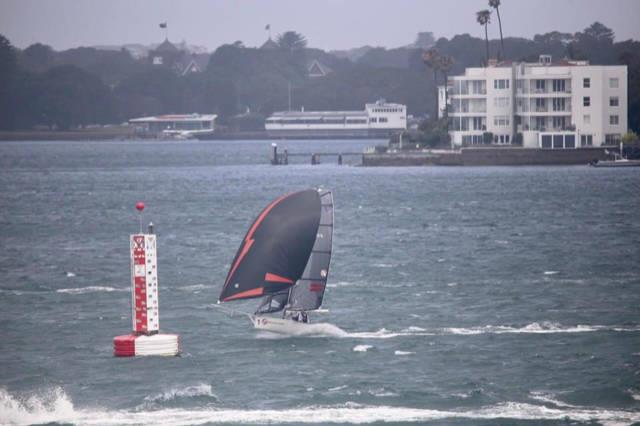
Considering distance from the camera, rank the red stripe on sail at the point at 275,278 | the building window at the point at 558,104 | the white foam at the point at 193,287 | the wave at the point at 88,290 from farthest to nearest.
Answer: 1. the building window at the point at 558,104
2. the white foam at the point at 193,287
3. the wave at the point at 88,290
4. the red stripe on sail at the point at 275,278

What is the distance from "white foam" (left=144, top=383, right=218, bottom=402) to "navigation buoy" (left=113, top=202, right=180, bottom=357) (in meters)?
2.18

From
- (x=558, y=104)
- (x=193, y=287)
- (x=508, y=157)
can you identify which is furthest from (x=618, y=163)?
(x=193, y=287)

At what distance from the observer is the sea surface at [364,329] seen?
109 feet

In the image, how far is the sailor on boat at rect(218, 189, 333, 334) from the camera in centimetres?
4222

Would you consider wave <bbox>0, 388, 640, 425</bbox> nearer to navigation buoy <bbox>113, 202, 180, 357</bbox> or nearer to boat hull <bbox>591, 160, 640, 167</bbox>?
navigation buoy <bbox>113, 202, 180, 357</bbox>

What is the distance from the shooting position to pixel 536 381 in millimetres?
35625

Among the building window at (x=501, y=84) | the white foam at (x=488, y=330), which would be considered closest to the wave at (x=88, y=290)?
the white foam at (x=488, y=330)

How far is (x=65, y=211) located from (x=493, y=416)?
81372mm

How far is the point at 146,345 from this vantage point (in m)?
36.9

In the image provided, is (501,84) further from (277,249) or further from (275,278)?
(275,278)

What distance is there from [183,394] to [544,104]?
126 meters

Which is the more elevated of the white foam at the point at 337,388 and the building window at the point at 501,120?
the building window at the point at 501,120

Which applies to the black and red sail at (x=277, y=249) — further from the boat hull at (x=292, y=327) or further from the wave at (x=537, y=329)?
the wave at (x=537, y=329)

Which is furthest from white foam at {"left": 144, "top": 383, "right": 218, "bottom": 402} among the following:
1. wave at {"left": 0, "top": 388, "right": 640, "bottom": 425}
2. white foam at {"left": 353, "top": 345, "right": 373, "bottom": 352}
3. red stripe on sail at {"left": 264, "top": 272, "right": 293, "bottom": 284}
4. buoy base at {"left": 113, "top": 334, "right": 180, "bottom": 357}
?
red stripe on sail at {"left": 264, "top": 272, "right": 293, "bottom": 284}
